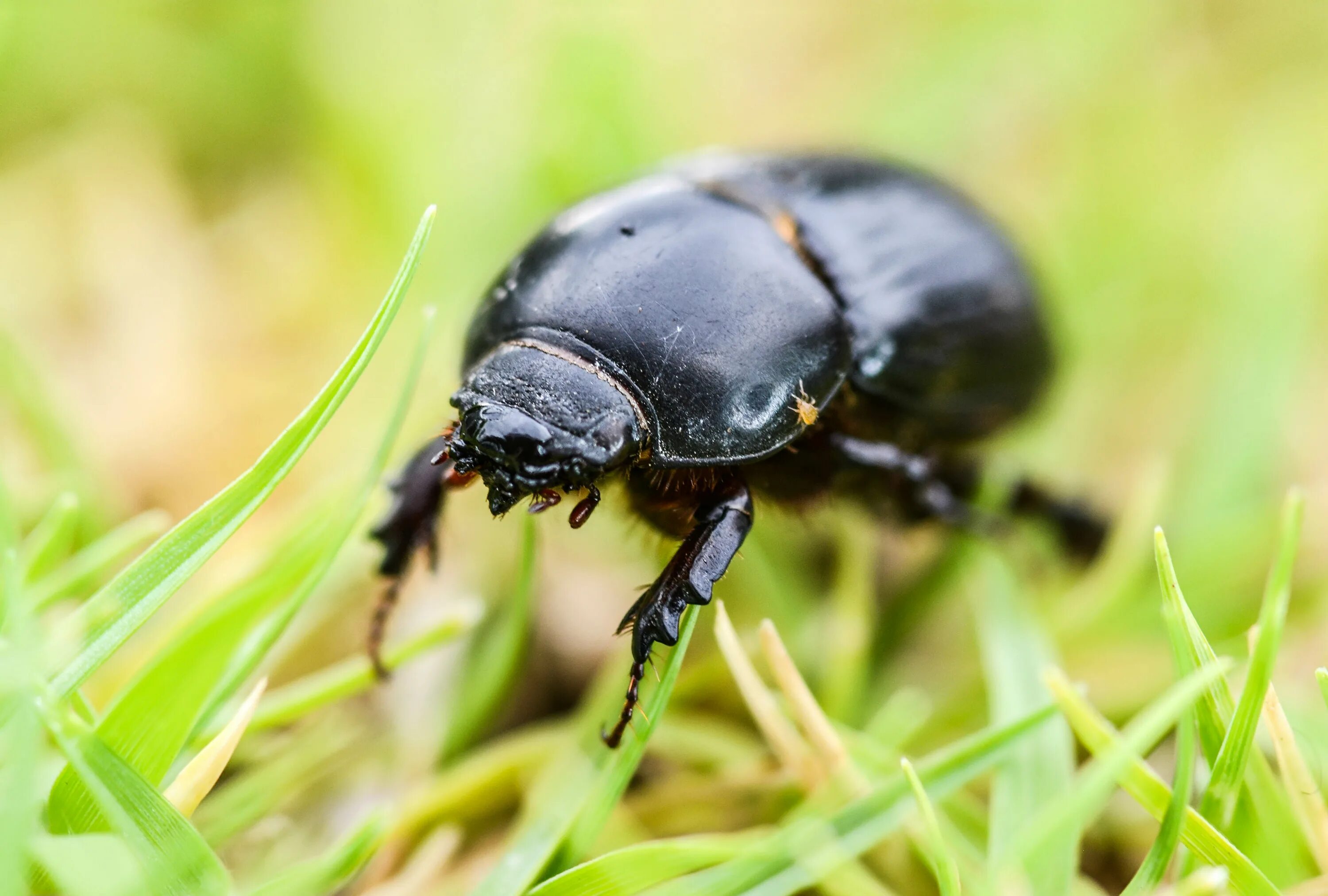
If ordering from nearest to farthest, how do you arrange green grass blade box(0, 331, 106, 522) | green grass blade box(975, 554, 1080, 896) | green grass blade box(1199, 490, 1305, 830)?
1. green grass blade box(1199, 490, 1305, 830)
2. green grass blade box(975, 554, 1080, 896)
3. green grass blade box(0, 331, 106, 522)

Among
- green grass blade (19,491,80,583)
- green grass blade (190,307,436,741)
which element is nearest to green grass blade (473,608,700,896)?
green grass blade (190,307,436,741)

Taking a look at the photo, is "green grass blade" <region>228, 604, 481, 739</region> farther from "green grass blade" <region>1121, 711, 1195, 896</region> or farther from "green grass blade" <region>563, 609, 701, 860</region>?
"green grass blade" <region>1121, 711, 1195, 896</region>

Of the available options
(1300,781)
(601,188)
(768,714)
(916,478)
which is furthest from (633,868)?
(601,188)

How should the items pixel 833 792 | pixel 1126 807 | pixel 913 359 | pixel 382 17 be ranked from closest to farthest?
1. pixel 833 792
2. pixel 1126 807
3. pixel 913 359
4. pixel 382 17

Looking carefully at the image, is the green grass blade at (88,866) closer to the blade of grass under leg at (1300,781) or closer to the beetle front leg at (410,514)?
the beetle front leg at (410,514)

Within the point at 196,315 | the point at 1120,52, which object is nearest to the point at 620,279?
the point at 196,315

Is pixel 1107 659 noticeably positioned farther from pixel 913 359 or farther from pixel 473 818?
pixel 473 818
